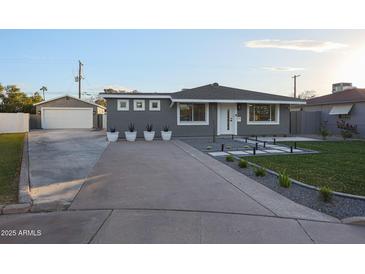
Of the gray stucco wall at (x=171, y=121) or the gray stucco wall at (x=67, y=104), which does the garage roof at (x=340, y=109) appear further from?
the gray stucco wall at (x=67, y=104)

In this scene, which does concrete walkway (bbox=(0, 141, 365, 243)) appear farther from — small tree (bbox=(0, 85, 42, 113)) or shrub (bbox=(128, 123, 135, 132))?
small tree (bbox=(0, 85, 42, 113))

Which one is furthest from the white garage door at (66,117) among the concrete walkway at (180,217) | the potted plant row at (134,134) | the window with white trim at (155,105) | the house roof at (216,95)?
the concrete walkway at (180,217)

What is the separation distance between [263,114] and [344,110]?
6.43m

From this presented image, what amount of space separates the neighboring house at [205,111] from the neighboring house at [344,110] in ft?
13.4

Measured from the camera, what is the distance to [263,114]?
19734mm

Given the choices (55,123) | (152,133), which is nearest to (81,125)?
(55,123)

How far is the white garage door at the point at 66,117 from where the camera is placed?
30203mm

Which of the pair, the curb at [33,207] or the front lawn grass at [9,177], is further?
the front lawn grass at [9,177]

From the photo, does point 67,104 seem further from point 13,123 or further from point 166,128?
point 166,128

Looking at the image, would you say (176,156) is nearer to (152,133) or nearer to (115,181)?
(115,181)

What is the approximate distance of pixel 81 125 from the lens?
102 feet

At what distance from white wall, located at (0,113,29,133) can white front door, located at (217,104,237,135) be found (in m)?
18.6

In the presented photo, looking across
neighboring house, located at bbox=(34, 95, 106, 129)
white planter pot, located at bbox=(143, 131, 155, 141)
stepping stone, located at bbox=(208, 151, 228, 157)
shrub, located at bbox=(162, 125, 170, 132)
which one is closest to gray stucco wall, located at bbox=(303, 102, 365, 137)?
shrub, located at bbox=(162, 125, 170, 132)

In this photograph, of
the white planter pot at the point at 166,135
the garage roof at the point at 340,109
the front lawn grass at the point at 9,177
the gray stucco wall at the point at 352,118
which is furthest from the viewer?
the garage roof at the point at 340,109
